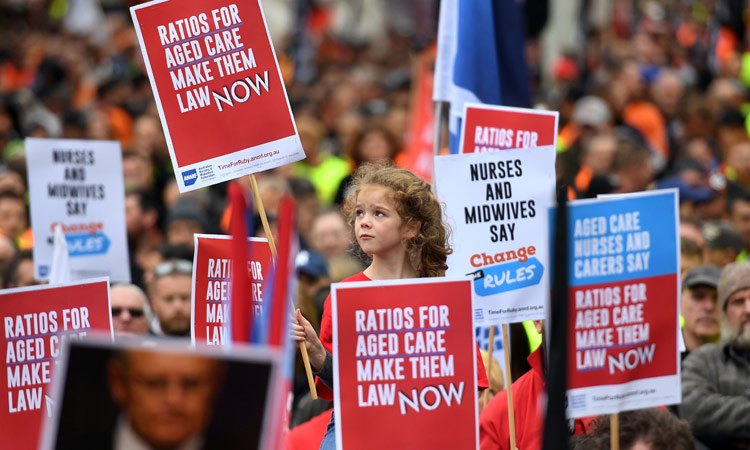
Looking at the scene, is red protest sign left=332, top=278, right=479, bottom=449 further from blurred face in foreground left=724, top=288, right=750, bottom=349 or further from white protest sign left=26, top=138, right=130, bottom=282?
white protest sign left=26, top=138, right=130, bottom=282

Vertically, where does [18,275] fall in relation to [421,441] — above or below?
above

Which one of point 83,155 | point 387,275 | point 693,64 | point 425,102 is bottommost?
point 387,275

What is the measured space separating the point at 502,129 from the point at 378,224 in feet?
4.06

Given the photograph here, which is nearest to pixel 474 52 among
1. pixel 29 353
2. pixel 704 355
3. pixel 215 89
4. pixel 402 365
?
pixel 704 355

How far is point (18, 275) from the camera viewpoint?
282 inches

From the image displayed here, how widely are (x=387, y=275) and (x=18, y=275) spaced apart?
3.05m

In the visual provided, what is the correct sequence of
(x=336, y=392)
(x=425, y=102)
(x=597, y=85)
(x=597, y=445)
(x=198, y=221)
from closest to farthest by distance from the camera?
(x=336, y=392), (x=597, y=445), (x=198, y=221), (x=425, y=102), (x=597, y=85)

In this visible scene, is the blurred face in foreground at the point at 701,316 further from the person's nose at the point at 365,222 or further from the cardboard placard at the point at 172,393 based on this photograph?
the cardboard placard at the point at 172,393

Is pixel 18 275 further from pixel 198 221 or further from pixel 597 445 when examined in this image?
pixel 597 445

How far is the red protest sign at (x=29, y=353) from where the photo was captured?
169 inches

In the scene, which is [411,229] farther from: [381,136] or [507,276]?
[381,136]

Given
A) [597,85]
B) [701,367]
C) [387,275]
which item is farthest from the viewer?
[597,85]

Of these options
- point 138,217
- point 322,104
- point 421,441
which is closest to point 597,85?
point 322,104

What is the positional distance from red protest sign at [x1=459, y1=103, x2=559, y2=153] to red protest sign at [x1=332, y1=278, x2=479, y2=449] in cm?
188
